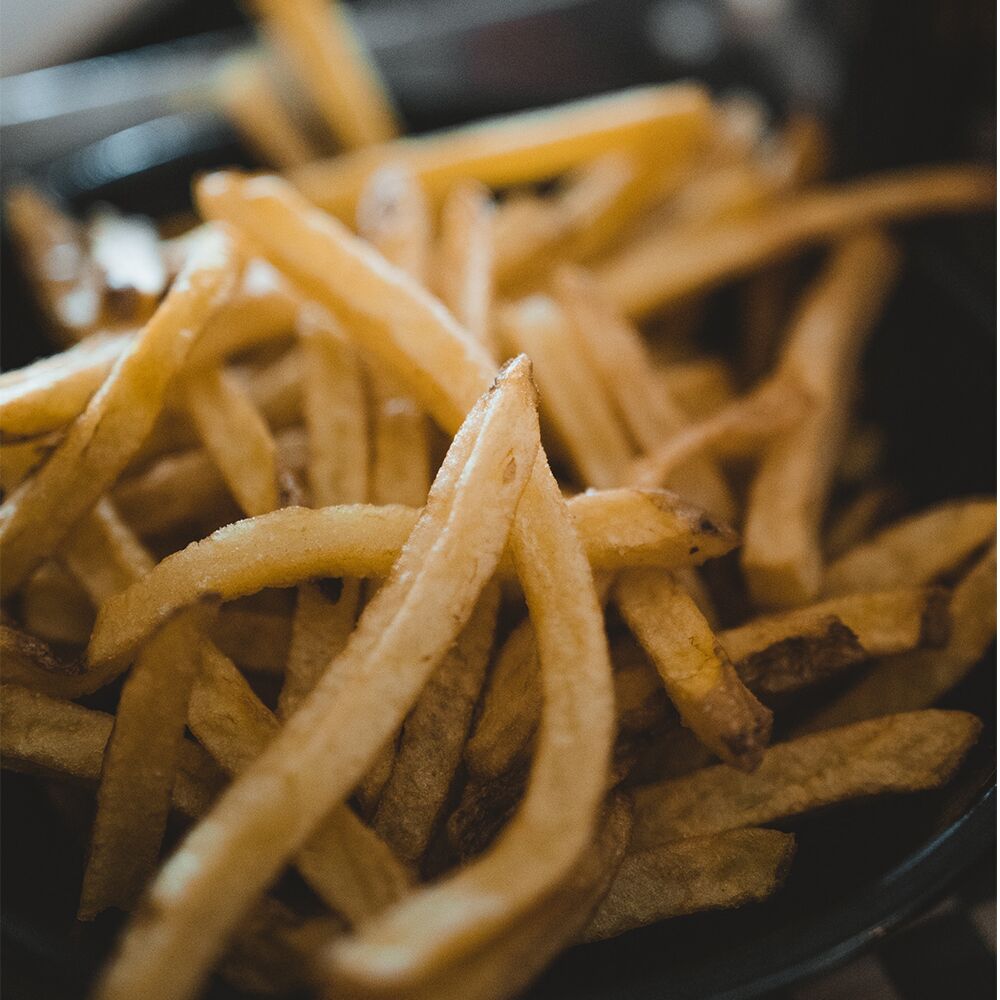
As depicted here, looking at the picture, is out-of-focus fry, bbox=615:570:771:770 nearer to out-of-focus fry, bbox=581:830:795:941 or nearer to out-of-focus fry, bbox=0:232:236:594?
out-of-focus fry, bbox=581:830:795:941

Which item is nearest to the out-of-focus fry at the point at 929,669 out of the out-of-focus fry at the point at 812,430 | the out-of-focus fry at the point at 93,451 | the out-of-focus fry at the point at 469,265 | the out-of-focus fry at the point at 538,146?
the out-of-focus fry at the point at 812,430

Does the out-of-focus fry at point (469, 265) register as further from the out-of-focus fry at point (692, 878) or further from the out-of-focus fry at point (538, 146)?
the out-of-focus fry at point (692, 878)

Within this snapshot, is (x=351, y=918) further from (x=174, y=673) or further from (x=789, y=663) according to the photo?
(x=789, y=663)

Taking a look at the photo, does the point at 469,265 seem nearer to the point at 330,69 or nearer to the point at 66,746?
the point at 66,746

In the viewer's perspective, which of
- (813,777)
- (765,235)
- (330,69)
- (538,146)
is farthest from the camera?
(330,69)

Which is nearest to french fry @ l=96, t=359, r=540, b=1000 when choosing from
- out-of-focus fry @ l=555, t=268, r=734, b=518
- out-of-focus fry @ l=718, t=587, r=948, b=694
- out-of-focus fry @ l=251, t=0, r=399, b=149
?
out-of-focus fry @ l=718, t=587, r=948, b=694

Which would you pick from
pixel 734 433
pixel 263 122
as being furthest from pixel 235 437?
pixel 263 122
